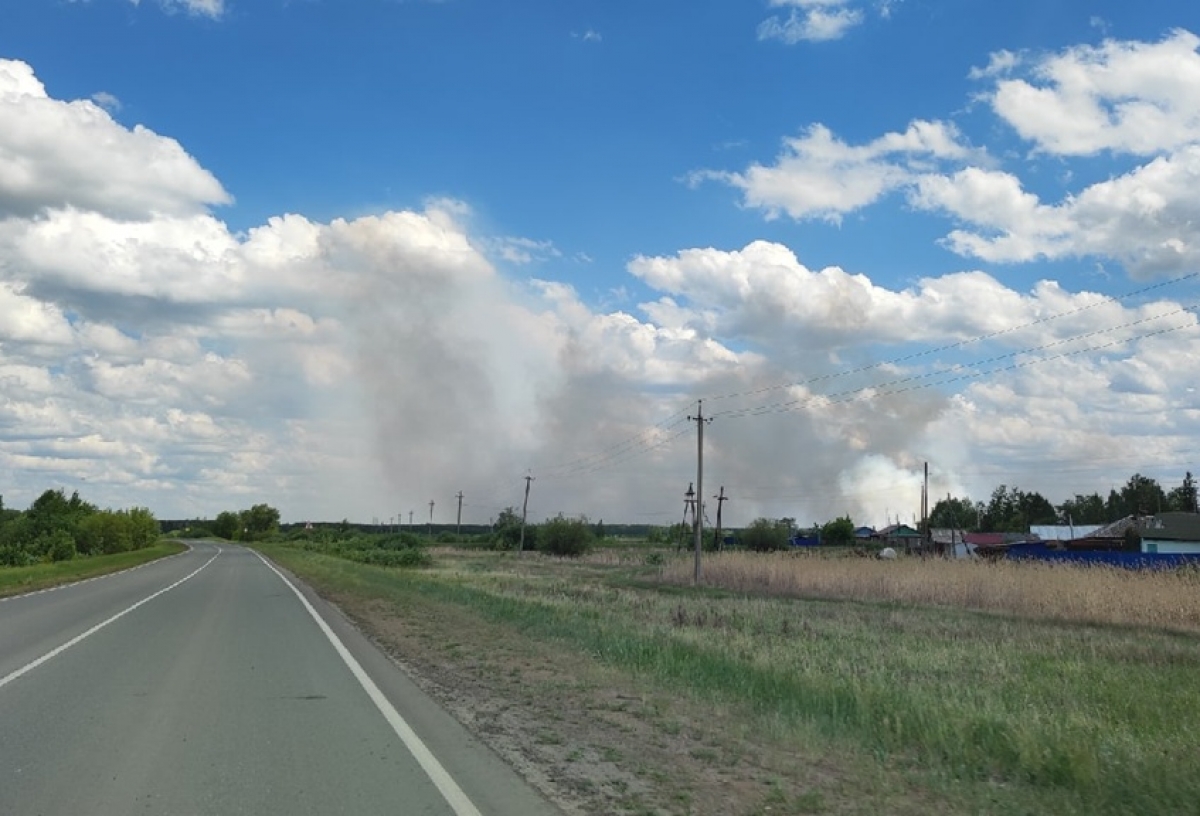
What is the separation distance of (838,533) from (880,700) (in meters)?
141

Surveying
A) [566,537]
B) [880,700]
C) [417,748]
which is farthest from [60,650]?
[566,537]

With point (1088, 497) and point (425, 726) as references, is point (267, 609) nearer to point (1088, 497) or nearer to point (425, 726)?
point (425, 726)

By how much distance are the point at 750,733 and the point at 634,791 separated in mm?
2623

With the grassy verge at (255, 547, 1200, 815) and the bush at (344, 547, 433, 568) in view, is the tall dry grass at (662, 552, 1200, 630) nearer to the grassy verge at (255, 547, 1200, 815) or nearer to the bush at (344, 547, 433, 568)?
the grassy verge at (255, 547, 1200, 815)

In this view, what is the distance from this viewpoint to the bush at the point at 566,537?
11075cm

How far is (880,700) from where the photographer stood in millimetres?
12188

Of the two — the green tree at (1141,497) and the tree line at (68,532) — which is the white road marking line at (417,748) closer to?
the tree line at (68,532)

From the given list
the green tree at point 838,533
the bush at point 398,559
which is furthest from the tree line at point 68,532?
the green tree at point 838,533

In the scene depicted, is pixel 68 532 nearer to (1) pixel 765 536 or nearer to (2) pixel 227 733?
(1) pixel 765 536

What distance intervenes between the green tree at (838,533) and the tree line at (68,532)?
95404 millimetres

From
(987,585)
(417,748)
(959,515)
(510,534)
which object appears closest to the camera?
Result: (417,748)

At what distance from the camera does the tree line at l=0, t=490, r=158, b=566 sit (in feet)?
287

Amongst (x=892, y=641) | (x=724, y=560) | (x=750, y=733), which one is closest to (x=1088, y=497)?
(x=724, y=560)

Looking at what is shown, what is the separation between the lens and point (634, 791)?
758 cm
